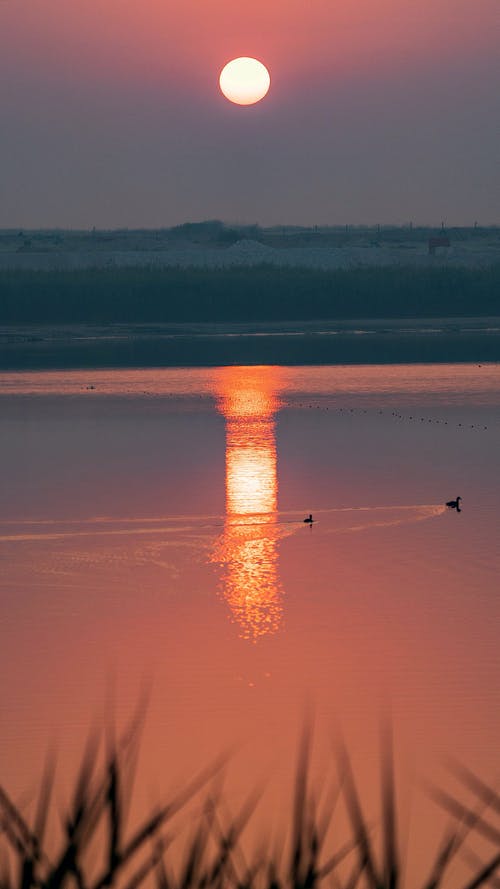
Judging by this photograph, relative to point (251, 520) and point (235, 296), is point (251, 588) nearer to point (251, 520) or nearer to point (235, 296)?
point (251, 520)

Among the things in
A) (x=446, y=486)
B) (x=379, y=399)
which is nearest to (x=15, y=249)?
(x=379, y=399)

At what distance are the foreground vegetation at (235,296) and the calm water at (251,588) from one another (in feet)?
133

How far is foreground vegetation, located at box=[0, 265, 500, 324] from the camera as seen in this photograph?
7038 cm

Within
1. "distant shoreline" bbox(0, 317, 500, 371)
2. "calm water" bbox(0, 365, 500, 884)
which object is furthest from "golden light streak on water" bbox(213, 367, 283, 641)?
"distant shoreline" bbox(0, 317, 500, 371)

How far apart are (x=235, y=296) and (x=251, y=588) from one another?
61122 millimetres

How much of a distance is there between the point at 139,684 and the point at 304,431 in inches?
682

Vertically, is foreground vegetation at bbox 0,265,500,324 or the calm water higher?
foreground vegetation at bbox 0,265,500,324

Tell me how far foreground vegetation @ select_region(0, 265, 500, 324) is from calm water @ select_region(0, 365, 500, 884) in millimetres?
40620

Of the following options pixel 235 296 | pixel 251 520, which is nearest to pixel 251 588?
pixel 251 520

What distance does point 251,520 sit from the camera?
1869cm

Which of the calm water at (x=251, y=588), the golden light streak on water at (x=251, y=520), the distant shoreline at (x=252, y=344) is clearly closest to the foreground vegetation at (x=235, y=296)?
the distant shoreline at (x=252, y=344)

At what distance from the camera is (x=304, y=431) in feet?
92.4

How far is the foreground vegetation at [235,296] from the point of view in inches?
2771

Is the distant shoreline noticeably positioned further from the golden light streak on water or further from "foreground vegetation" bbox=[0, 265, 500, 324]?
the golden light streak on water
